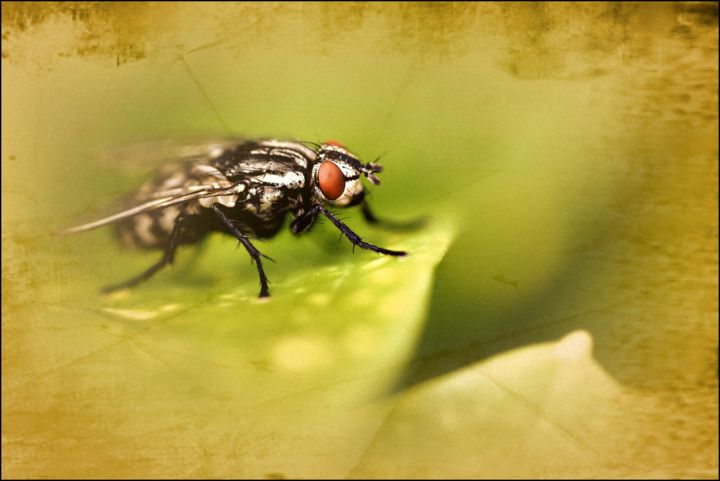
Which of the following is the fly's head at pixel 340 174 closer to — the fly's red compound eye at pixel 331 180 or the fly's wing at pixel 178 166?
the fly's red compound eye at pixel 331 180

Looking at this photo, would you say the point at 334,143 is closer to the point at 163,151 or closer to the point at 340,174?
the point at 340,174

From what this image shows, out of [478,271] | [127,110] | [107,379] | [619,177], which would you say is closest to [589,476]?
[478,271]

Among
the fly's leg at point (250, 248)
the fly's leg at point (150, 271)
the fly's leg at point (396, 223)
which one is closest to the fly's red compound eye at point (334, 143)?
the fly's leg at point (396, 223)

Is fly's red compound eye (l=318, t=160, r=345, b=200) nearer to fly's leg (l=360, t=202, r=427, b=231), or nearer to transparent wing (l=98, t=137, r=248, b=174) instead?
fly's leg (l=360, t=202, r=427, b=231)

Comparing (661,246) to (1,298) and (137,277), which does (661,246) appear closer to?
(137,277)

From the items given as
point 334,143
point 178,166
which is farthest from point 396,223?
point 178,166
